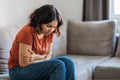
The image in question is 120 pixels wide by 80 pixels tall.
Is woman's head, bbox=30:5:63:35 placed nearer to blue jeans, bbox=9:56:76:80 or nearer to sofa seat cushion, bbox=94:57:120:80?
blue jeans, bbox=9:56:76:80

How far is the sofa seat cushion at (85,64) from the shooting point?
256 centimetres

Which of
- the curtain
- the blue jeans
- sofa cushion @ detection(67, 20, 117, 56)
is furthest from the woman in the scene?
the curtain

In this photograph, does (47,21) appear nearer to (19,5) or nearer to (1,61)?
(1,61)

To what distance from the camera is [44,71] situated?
6.68ft

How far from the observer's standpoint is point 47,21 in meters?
2.05

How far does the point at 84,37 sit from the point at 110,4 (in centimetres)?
77

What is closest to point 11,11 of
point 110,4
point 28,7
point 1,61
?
point 28,7

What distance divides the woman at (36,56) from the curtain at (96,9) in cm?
172

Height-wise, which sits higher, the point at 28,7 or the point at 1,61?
the point at 28,7

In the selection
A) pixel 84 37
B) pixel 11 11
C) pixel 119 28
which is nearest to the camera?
pixel 11 11

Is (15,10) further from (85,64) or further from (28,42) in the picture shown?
(28,42)

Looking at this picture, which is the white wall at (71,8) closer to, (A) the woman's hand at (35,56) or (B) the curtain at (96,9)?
(B) the curtain at (96,9)

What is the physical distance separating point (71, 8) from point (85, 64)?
1.39 meters

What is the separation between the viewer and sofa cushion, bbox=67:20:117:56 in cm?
337
